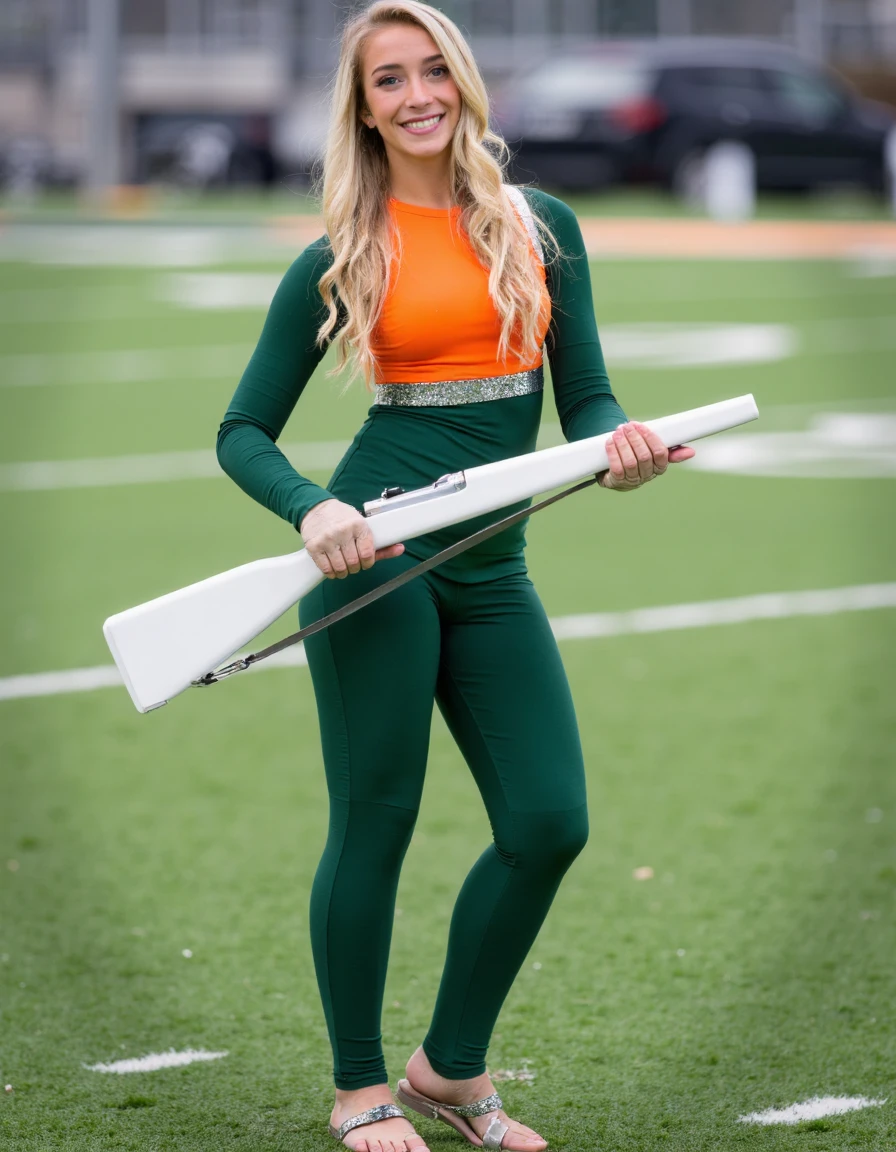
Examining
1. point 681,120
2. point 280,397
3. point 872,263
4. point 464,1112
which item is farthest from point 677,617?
point 681,120

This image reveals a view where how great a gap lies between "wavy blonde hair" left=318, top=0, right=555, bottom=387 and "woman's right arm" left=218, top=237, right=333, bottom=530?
4 centimetres

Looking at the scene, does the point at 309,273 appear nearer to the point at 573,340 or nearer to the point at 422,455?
the point at 422,455

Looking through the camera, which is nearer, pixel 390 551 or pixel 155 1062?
pixel 390 551

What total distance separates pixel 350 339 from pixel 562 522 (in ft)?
22.2

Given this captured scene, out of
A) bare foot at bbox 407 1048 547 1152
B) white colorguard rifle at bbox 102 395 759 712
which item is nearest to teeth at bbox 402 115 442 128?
white colorguard rifle at bbox 102 395 759 712

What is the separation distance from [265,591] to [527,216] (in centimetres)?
82

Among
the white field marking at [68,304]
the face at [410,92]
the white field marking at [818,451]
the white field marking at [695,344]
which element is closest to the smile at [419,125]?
the face at [410,92]

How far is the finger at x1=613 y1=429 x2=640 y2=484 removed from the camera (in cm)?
319

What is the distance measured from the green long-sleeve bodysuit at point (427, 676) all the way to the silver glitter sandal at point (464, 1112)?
9 centimetres

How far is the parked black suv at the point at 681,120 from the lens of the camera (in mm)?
25766

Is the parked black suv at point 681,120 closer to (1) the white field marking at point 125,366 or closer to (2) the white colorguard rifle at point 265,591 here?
(1) the white field marking at point 125,366

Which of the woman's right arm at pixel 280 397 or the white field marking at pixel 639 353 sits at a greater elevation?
the woman's right arm at pixel 280 397

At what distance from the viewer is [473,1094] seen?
3.51 m

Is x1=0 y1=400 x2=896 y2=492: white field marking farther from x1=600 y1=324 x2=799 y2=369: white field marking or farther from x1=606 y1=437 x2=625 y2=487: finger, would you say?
x1=606 y1=437 x2=625 y2=487: finger
